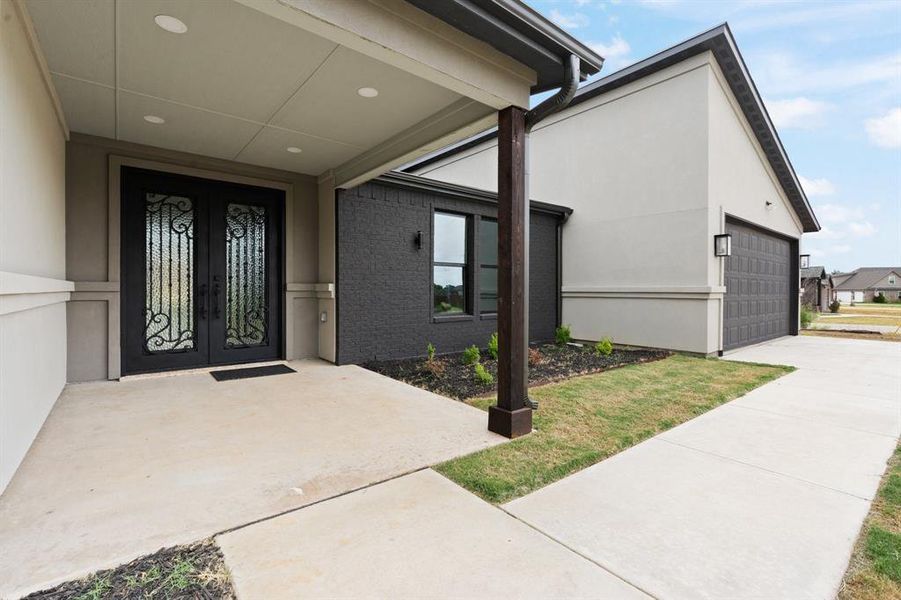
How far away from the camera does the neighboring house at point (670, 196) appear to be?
6.98 meters

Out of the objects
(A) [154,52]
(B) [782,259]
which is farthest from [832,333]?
(A) [154,52]

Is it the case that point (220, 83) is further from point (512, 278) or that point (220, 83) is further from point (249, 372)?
point (249, 372)

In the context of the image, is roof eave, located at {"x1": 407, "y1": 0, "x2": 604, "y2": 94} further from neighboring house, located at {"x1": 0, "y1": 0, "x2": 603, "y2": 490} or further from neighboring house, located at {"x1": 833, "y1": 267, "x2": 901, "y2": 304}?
neighboring house, located at {"x1": 833, "y1": 267, "x2": 901, "y2": 304}

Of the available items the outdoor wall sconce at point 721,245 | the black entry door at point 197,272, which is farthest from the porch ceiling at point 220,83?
the outdoor wall sconce at point 721,245

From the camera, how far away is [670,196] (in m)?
7.32

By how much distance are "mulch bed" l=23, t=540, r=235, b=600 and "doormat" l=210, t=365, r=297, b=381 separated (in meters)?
3.48

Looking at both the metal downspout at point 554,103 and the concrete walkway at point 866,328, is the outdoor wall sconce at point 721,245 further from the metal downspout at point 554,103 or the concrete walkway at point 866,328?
the concrete walkway at point 866,328

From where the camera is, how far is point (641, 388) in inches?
185

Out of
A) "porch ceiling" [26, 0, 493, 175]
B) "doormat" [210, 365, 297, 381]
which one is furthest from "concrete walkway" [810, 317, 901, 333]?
"doormat" [210, 365, 297, 381]

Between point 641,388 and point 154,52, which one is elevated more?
point 154,52

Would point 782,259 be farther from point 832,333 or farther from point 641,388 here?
point 641,388

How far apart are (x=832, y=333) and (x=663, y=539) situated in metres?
13.0

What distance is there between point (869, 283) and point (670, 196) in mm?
83106

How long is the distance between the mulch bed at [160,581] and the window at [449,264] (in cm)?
528
